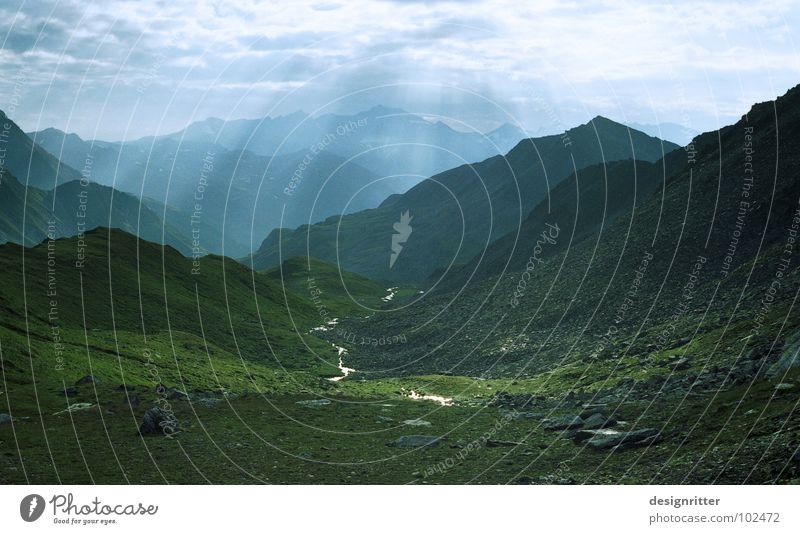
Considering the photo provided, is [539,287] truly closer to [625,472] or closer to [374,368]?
[374,368]

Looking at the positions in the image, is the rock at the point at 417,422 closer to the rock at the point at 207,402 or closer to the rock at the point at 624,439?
the rock at the point at 624,439

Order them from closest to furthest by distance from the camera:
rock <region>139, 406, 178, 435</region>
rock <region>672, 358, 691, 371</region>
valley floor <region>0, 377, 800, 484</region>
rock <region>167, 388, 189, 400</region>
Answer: valley floor <region>0, 377, 800, 484</region>, rock <region>139, 406, 178, 435</region>, rock <region>672, 358, 691, 371</region>, rock <region>167, 388, 189, 400</region>

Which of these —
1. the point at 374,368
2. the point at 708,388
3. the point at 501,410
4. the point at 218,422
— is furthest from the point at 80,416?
the point at 374,368

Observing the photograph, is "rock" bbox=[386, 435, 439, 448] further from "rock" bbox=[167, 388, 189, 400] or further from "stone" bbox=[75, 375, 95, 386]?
"stone" bbox=[75, 375, 95, 386]

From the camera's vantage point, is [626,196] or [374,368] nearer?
[374,368]

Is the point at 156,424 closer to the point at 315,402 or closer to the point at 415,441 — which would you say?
the point at 315,402

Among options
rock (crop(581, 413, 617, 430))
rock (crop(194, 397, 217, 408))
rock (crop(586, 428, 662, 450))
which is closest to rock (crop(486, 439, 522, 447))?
rock (crop(581, 413, 617, 430))
